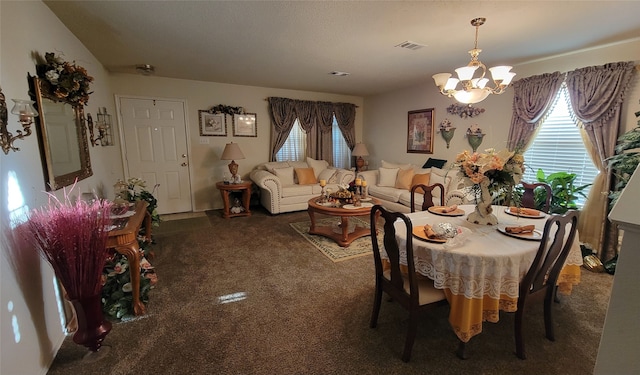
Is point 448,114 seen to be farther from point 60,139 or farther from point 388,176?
point 60,139

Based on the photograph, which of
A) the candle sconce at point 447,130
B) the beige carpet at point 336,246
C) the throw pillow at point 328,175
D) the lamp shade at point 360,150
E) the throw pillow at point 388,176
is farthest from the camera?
the lamp shade at point 360,150

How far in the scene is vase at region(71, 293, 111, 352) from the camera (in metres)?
1.63

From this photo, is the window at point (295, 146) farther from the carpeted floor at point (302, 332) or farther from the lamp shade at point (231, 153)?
the carpeted floor at point (302, 332)

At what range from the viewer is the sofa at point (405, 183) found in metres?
4.00

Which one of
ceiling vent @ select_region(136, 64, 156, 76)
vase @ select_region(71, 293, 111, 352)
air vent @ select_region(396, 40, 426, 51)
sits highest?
ceiling vent @ select_region(136, 64, 156, 76)

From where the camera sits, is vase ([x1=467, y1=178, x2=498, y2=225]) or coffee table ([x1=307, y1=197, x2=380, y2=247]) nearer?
vase ([x1=467, y1=178, x2=498, y2=225])

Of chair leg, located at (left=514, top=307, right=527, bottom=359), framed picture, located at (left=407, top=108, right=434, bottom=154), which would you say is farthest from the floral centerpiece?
framed picture, located at (left=407, top=108, right=434, bottom=154)

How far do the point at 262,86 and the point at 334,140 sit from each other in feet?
6.27

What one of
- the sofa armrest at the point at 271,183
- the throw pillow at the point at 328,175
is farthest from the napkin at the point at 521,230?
the throw pillow at the point at 328,175

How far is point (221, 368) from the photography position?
161 cm

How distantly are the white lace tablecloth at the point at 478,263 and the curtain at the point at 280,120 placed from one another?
4162mm

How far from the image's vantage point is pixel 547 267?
63.3 inches

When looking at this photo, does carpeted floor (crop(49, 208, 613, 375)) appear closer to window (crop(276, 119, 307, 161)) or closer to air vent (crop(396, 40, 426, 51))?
air vent (crop(396, 40, 426, 51))

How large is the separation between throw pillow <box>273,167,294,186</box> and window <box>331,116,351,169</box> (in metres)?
1.39
